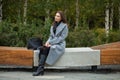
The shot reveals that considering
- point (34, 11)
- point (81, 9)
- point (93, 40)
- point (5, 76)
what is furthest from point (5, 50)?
point (81, 9)

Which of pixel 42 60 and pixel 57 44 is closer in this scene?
pixel 42 60

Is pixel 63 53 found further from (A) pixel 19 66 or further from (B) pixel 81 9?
(B) pixel 81 9

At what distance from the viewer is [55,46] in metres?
10.5

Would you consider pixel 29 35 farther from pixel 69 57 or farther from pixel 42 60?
pixel 42 60

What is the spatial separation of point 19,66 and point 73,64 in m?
1.81

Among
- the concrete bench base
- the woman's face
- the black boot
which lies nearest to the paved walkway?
the black boot

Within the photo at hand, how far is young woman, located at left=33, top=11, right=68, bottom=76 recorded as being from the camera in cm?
1041

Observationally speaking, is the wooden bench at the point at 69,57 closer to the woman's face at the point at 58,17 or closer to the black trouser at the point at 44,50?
the black trouser at the point at 44,50

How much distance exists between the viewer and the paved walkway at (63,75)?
396 inches

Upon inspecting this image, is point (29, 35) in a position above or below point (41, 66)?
above

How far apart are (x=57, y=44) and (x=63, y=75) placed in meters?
0.89

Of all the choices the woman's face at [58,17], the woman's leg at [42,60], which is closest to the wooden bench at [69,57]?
the woman's leg at [42,60]

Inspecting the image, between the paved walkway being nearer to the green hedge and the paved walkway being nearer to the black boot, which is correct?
the black boot

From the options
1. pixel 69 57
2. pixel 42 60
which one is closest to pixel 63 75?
pixel 69 57
